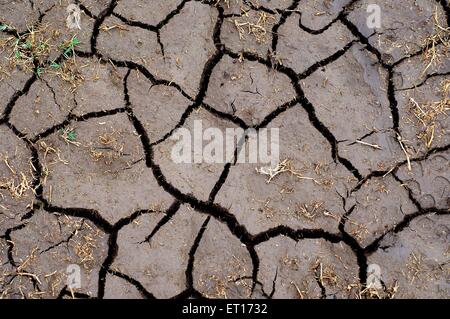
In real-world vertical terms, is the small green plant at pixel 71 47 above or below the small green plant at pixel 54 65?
above

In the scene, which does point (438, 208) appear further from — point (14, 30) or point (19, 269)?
point (14, 30)

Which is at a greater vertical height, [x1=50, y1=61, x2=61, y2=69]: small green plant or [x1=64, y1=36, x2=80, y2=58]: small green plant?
[x1=64, y1=36, x2=80, y2=58]: small green plant

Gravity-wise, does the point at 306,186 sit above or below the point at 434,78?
below

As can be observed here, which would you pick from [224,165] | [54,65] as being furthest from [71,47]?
[224,165]

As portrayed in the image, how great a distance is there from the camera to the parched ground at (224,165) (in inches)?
124

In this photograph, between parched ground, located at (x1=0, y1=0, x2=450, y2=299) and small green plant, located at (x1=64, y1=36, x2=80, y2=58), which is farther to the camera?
small green plant, located at (x1=64, y1=36, x2=80, y2=58)

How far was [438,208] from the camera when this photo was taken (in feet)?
10.7

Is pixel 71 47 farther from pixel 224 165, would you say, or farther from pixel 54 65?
pixel 224 165

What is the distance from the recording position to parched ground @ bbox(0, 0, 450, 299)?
3146 millimetres

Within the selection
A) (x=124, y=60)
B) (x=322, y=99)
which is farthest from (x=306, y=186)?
(x=124, y=60)

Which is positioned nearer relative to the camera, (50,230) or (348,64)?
(50,230)
